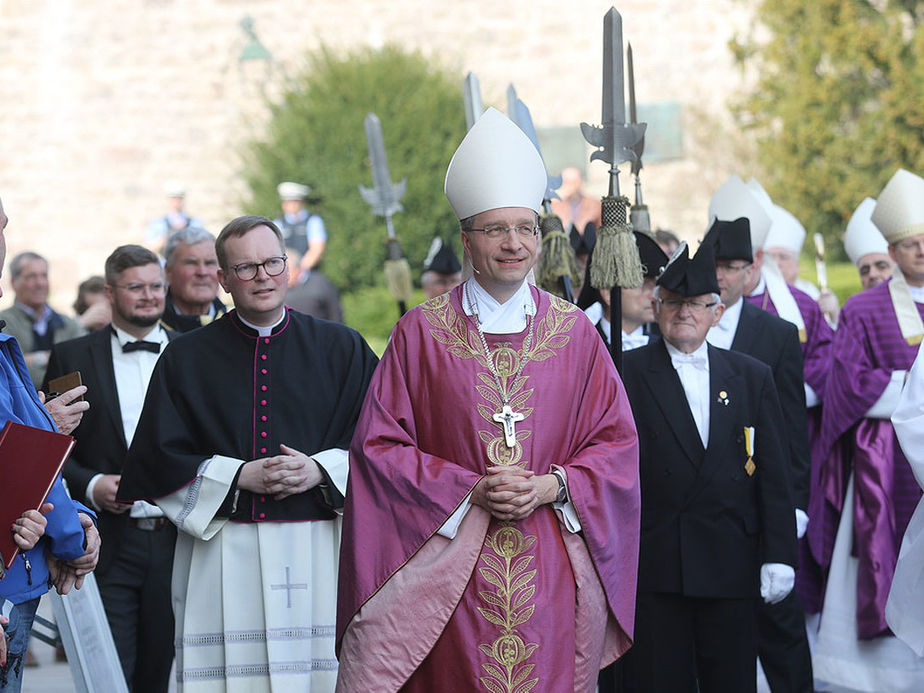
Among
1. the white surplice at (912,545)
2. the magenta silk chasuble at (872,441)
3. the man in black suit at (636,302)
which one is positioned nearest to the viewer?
the white surplice at (912,545)

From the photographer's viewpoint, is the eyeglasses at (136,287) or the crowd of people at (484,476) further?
the eyeglasses at (136,287)

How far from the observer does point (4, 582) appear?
3.78 meters

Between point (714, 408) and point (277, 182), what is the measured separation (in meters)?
14.0

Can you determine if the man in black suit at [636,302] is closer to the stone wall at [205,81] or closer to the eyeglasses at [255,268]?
the eyeglasses at [255,268]

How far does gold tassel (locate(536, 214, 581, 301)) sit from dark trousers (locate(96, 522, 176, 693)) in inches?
73.3

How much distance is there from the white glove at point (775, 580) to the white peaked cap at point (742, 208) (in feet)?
7.83

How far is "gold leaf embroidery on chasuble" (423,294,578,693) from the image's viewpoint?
13.8 ft

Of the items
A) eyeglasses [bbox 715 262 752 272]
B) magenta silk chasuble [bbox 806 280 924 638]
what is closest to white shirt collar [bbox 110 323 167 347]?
eyeglasses [bbox 715 262 752 272]

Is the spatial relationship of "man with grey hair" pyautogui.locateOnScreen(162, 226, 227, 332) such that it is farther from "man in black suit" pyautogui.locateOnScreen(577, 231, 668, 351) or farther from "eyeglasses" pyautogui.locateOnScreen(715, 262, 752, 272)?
"eyeglasses" pyautogui.locateOnScreen(715, 262, 752, 272)

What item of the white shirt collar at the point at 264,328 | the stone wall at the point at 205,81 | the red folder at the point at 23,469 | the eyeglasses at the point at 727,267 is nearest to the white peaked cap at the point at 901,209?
the eyeglasses at the point at 727,267

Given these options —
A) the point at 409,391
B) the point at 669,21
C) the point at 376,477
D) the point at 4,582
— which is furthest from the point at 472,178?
the point at 669,21

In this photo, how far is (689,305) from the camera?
5453 mm

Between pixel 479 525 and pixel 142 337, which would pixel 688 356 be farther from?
pixel 142 337

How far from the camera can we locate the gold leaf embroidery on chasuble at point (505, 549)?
4195 mm
